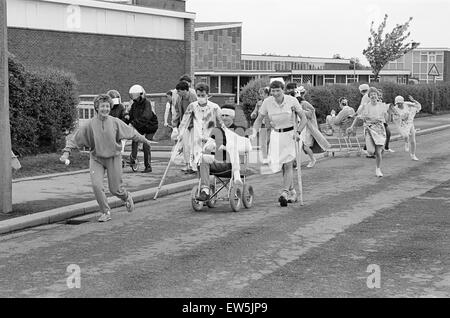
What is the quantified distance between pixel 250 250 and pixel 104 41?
36755mm

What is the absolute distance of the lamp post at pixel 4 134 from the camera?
38.5 feet

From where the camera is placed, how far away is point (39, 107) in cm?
1830

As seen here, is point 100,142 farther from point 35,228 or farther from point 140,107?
point 140,107

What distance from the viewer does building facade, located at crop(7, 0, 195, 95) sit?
3909 centimetres

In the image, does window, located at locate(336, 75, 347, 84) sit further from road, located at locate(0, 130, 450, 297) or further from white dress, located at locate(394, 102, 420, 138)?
road, located at locate(0, 130, 450, 297)

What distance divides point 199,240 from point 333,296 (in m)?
3.07

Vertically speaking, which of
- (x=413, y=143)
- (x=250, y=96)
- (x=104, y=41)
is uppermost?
(x=104, y=41)

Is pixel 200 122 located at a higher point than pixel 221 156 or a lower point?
higher

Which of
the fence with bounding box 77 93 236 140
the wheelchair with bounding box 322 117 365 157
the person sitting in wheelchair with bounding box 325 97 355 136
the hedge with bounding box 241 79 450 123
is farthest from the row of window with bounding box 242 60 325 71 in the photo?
the person sitting in wheelchair with bounding box 325 97 355 136

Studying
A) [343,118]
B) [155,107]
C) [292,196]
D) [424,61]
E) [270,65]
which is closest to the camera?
[292,196]

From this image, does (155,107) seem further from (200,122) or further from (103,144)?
(103,144)

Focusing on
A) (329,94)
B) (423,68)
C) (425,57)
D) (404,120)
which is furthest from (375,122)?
(425,57)

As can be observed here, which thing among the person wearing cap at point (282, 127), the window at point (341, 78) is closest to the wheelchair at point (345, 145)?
the person wearing cap at point (282, 127)

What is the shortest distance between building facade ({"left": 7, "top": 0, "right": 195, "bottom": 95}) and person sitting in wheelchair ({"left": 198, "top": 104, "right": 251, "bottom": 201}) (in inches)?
943
